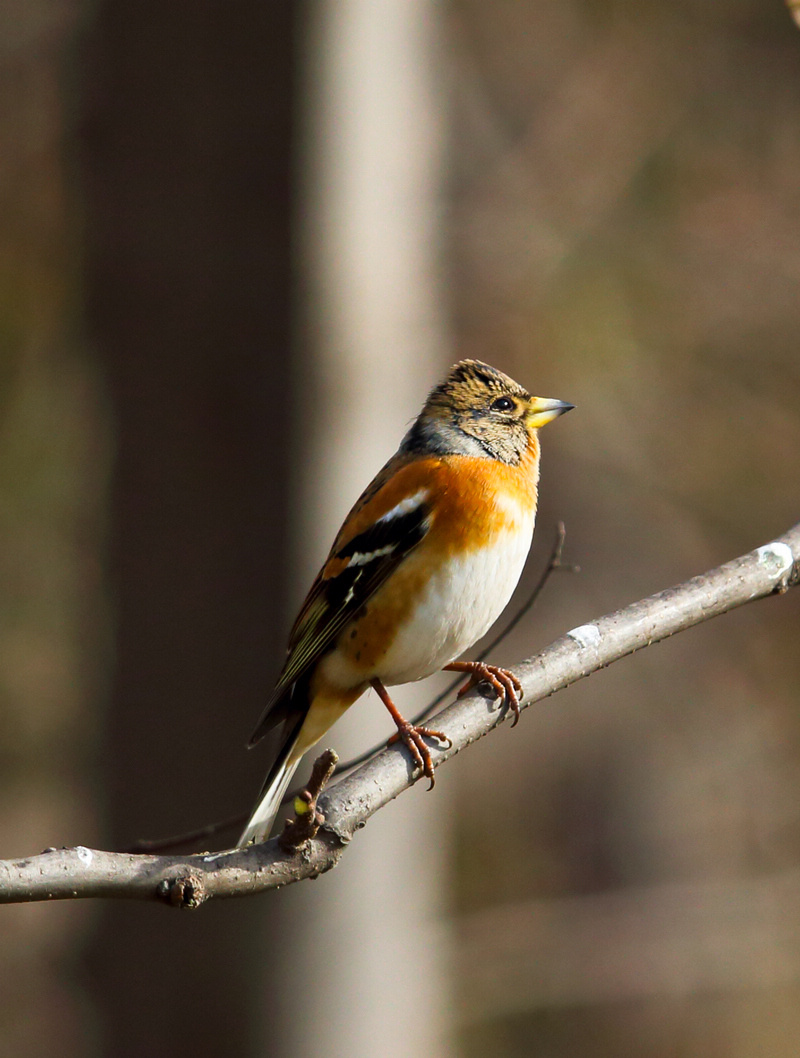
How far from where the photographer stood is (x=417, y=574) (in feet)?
12.3

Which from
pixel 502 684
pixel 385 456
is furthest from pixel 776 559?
pixel 385 456

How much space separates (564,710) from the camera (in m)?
10.6

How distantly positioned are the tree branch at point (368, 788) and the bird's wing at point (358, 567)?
30.8 inches

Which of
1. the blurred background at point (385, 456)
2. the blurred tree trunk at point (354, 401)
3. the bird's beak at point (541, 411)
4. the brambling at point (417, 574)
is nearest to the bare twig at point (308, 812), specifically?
the brambling at point (417, 574)

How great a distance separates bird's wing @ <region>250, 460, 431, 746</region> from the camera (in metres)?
3.83

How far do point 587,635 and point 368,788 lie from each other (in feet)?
2.31

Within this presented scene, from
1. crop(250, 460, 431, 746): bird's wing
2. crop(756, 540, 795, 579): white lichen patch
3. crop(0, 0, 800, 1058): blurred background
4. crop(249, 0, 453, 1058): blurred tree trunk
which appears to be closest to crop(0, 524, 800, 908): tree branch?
crop(756, 540, 795, 579): white lichen patch

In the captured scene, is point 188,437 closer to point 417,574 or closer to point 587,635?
point 417,574

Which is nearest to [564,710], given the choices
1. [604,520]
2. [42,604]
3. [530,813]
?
[530,813]

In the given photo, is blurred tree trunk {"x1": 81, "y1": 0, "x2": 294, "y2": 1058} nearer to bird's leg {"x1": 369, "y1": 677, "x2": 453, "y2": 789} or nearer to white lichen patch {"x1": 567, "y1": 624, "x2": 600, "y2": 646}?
bird's leg {"x1": 369, "y1": 677, "x2": 453, "y2": 789}

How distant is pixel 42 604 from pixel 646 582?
4925 mm

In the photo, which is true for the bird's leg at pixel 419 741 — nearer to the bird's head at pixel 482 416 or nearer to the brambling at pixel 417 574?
the brambling at pixel 417 574

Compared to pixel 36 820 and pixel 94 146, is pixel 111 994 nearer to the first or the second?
pixel 36 820

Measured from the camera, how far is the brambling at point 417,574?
3701 millimetres
